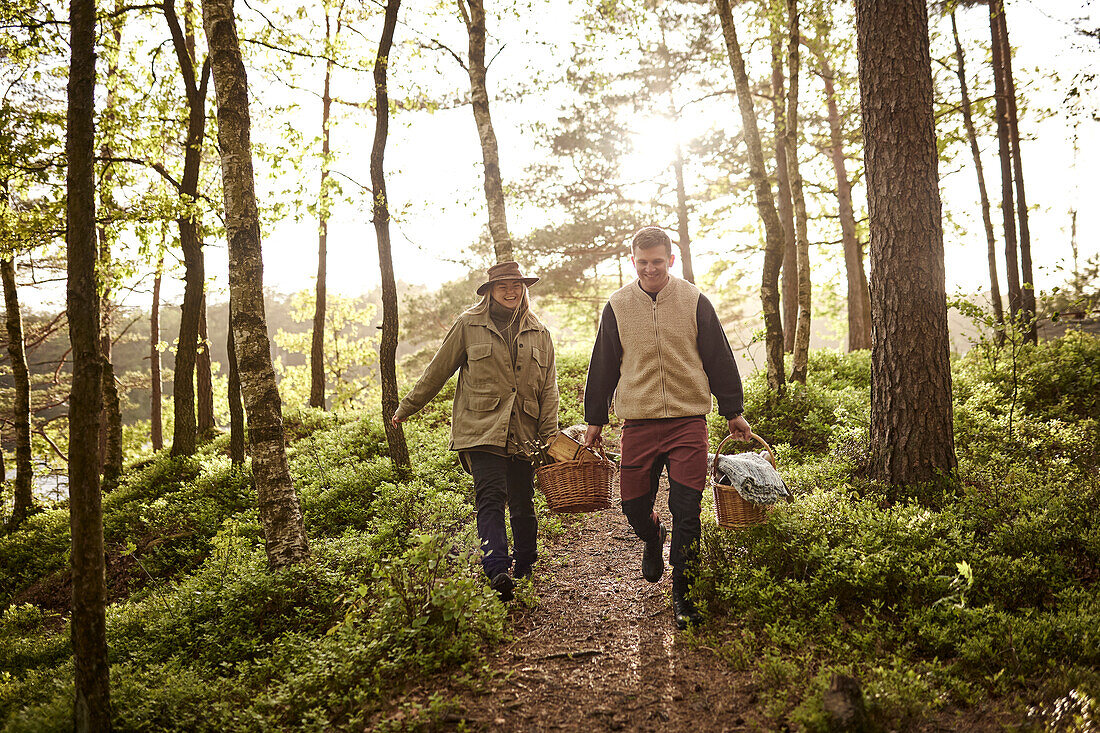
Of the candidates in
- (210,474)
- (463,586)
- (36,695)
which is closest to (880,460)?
(463,586)

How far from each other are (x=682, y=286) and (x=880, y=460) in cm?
301

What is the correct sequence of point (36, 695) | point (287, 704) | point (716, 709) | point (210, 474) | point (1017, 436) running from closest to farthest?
point (716, 709), point (287, 704), point (36, 695), point (1017, 436), point (210, 474)

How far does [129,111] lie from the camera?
1004 centimetres

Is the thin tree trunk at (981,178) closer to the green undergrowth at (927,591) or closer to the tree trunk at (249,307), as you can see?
the green undergrowth at (927,591)

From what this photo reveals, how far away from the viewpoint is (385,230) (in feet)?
30.9

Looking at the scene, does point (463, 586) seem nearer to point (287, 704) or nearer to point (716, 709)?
point (287, 704)

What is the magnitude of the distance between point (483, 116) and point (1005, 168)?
37.0 ft

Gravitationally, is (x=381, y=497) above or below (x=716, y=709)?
above

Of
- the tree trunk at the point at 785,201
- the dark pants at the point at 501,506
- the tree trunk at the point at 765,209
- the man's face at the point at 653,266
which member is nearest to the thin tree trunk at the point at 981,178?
the tree trunk at the point at 785,201

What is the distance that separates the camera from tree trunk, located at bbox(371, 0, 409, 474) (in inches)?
367

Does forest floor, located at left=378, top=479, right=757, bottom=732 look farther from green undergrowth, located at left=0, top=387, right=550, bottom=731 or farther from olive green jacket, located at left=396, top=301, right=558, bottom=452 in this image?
olive green jacket, located at left=396, top=301, right=558, bottom=452

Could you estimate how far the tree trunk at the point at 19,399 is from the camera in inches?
483

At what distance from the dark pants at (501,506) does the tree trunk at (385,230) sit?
4.62 m

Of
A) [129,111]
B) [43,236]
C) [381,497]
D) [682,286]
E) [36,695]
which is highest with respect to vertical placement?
[129,111]
